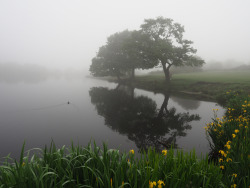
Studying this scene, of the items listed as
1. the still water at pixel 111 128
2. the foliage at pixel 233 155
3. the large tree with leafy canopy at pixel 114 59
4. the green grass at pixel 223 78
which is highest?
the large tree with leafy canopy at pixel 114 59

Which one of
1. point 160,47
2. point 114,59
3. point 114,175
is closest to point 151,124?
point 114,175

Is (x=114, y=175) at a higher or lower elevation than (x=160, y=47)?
lower

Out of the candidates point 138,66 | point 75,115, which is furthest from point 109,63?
point 75,115

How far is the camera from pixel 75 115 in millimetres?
17953

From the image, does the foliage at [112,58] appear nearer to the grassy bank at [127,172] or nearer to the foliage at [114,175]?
the grassy bank at [127,172]

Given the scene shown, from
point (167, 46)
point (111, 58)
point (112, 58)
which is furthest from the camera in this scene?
A: point (111, 58)

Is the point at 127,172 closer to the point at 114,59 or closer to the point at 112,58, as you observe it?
the point at 114,59

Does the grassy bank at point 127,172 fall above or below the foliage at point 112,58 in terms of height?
below

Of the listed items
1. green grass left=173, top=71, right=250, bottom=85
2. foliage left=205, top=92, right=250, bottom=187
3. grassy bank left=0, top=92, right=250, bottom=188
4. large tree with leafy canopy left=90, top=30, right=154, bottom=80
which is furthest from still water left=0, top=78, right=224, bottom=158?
large tree with leafy canopy left=90, top=30, right=154, bottom=80

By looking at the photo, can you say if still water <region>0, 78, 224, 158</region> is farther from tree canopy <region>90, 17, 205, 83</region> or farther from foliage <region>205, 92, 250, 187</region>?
tree canopy <region>90, 17, 205, 83</region>

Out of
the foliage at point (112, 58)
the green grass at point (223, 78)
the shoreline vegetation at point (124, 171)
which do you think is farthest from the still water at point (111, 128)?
the foliage at point (112, 58)

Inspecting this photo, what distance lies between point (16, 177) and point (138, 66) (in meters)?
47.2

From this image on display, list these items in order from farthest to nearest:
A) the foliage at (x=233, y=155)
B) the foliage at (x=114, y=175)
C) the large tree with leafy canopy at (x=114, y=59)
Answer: the large tree with leafy canopy at (x=114, y=59)
the foliage at (x=233, y=155)
the foliage at (x=114, y=175)

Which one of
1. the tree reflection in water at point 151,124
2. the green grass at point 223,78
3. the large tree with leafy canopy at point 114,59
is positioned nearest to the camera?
the tree reflection in water at point 151,124
